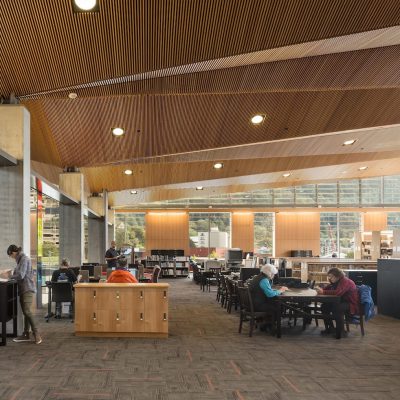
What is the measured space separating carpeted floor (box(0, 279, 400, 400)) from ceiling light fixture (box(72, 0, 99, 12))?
12.9 ft

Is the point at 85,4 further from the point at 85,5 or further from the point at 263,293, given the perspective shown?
the point at 263,293

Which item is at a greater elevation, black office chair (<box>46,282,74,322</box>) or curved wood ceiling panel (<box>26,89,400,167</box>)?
curved wood ceiling panel (<box>26,89,400,167</box>)

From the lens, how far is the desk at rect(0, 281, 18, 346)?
291 inches

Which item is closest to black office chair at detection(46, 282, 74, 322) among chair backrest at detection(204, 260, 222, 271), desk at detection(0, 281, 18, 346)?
desk at detection(0, 281, 18, 346)

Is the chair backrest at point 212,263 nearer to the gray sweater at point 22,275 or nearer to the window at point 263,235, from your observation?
the window at point 263,235

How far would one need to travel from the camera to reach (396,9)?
575cm

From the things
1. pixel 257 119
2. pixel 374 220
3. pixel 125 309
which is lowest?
pixel 125 309

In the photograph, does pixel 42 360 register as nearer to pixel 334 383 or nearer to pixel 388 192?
pixel 334 383

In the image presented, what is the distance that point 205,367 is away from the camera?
624cm

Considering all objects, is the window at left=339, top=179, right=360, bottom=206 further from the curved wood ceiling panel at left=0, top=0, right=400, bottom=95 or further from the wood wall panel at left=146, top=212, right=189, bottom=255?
the curved wood ceiling panel at left=0, top=0, right=400, bottom=95

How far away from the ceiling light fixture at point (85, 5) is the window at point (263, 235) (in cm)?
2401

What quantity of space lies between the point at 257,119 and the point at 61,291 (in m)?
5.09

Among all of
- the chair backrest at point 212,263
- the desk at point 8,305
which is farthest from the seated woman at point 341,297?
the chair backrest at point 212,263

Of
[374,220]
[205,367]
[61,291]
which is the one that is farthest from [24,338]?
[374,220]
